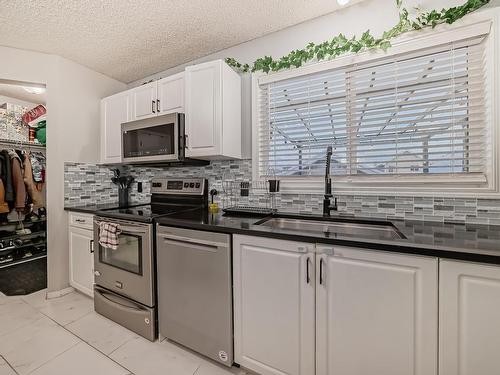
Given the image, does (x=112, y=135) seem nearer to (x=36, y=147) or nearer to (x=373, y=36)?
(x=36, y=147)

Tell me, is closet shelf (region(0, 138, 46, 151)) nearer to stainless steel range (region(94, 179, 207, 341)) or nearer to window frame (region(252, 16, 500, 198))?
stainless steel range (region(94, 179, 207, 341))

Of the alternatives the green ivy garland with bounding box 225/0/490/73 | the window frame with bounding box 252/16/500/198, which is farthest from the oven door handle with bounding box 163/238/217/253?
the green ivy garland with bounding box 225/0/490/73

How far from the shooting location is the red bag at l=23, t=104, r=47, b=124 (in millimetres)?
3155

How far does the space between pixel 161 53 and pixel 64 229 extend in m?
2.08

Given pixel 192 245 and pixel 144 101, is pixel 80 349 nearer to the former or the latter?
pixel 192 245

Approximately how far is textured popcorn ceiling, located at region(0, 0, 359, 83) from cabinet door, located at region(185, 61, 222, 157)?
360 mm

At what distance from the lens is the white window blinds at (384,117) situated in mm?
1399

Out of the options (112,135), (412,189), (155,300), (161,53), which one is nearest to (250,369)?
(155,300)

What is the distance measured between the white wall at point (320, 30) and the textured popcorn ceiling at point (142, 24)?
6 cm

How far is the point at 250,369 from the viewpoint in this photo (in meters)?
1.34

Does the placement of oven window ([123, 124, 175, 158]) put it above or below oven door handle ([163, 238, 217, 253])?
above

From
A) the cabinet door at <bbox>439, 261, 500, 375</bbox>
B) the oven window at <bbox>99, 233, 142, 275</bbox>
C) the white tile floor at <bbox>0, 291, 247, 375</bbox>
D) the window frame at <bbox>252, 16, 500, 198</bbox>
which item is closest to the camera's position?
the cabinet door at <bbox>439, 261, 500, 375</bbox>

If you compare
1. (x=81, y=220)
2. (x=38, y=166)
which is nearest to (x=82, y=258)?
(x=81, y=220)

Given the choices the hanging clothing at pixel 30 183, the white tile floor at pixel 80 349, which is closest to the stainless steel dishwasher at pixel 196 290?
the white tile floor at pixel 80 349
